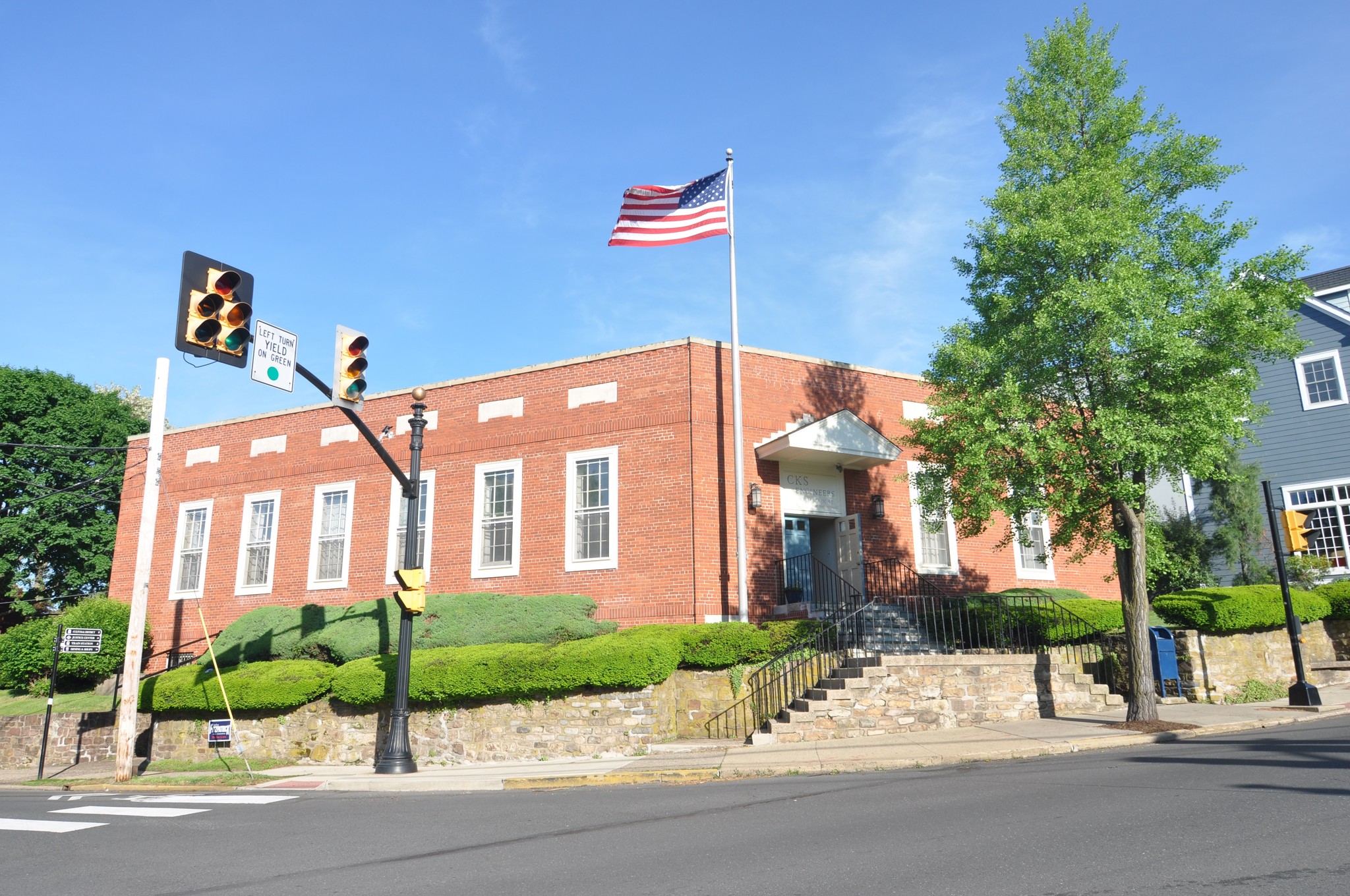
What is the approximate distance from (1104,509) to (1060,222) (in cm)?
570

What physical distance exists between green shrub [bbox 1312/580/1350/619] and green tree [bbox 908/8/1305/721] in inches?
299

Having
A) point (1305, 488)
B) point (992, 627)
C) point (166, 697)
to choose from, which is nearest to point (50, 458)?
point (166, 697)

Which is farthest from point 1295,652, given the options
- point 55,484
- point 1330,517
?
point 55,484

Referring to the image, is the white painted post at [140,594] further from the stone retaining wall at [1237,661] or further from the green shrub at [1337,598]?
the green shrub at [1337,598]

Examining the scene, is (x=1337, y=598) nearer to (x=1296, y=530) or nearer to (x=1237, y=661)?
(x=1237, y=661)

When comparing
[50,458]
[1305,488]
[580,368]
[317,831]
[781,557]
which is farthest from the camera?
[50,458]

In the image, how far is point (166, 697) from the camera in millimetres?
17391

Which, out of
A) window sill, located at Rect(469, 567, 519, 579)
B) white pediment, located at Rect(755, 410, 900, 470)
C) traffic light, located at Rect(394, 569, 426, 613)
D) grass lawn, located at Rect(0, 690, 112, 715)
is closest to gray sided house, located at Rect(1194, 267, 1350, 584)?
white pediment, located at Rect(755, 410, 900, 470)

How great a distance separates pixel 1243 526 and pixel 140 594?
84.0ft

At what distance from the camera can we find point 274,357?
11.5m

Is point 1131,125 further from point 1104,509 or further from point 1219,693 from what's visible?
point 1219,693

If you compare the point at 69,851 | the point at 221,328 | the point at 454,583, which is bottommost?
the point at 69,851

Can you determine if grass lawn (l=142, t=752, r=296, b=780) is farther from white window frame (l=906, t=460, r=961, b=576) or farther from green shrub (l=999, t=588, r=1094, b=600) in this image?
green shrub (l=999, t=588, r=1094, b=600)

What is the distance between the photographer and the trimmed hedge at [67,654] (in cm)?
2186
